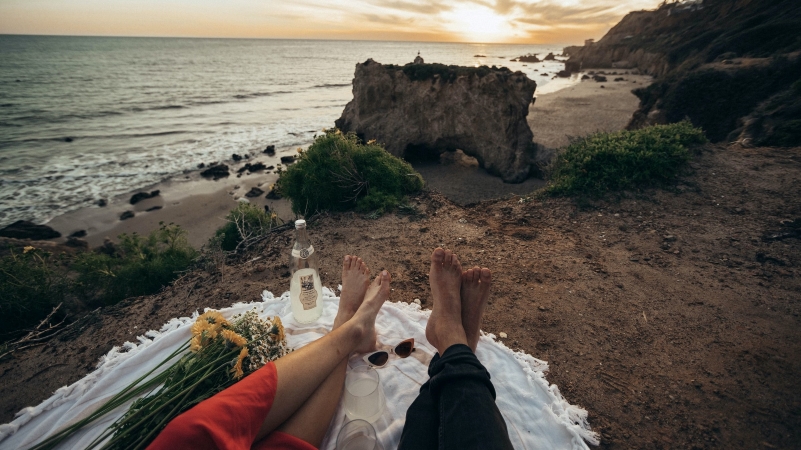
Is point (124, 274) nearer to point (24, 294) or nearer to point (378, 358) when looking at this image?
point (24, 294)

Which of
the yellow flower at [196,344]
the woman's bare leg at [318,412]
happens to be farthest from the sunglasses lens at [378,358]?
the yellow flower at [196,344]

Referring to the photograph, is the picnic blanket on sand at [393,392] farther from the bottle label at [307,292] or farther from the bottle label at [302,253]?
the bottle label at [302,253]

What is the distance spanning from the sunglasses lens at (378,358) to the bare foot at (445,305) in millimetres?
353

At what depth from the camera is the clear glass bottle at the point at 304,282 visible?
2459 millimetres

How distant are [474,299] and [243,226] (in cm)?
371

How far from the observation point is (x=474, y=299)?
2.70 m

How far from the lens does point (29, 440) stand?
1961mm

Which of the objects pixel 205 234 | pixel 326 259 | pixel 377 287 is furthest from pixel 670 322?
pixel 205 234

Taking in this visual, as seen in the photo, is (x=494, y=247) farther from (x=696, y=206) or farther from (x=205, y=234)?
(x=205, y=234)

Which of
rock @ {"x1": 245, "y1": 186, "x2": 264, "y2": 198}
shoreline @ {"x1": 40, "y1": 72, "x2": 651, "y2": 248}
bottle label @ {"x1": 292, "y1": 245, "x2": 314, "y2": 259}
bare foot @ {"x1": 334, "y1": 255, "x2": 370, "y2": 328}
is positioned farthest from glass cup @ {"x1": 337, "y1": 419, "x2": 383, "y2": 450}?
rock @ {"x1": 245, "y1": 186, "x2": 264, "y2": 198}

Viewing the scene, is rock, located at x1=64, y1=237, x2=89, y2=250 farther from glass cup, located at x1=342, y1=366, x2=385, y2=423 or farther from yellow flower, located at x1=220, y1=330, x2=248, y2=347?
glass cup, located at x1=342, y1=366, x2=385, y2=423

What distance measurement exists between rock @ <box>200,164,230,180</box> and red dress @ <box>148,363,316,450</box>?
11.4m

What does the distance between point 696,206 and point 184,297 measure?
6.41 meters

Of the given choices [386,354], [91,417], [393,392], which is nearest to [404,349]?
[386,354]
